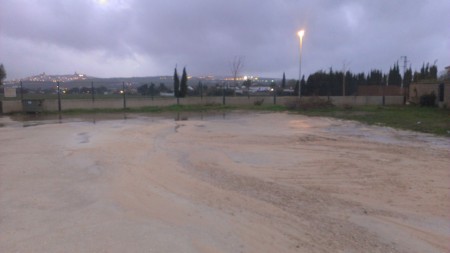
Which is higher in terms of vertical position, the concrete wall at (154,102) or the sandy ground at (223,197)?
the concrete wall at (154,102)

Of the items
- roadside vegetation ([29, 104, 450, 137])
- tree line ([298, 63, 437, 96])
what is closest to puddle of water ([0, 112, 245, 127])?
roadside vegetation ([29, 104, 450, 137])

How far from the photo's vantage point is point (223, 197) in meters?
7.29

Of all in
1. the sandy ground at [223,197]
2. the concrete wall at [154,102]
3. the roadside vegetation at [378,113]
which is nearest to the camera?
the sandy ground at [223,197]

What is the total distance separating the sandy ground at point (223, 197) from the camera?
5.41 m

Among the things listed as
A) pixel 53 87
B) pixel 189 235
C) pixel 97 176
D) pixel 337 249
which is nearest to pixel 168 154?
pixel 97 176

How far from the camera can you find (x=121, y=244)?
5188 millimetres

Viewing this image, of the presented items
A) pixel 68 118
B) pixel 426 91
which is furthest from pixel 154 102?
pixel 426 91

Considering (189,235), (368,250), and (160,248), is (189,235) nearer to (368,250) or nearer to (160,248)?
(160,248)

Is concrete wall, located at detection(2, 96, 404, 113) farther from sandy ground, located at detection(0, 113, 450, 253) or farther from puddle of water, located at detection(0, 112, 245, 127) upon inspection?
sandy ground, located at detection(0, 113, 450, 253)

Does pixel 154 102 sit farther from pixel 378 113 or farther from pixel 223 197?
pixel 223 197

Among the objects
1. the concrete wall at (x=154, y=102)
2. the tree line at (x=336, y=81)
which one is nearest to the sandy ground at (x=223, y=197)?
the concrete wall at (x=154, y=102)

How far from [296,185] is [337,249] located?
3037 mm

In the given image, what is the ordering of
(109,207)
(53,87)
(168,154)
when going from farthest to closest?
1. (53,87)
2. (168,154)
3. (109,207)

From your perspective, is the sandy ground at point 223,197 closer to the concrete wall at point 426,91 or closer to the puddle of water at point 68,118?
the puddle of water at point 68,118
